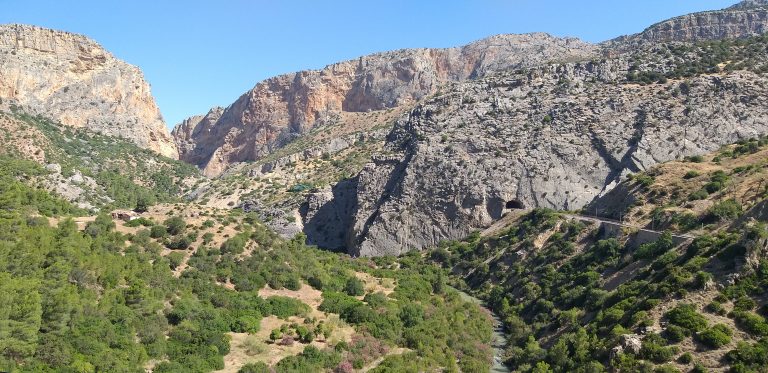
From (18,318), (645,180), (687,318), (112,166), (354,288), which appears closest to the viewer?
(18,318)

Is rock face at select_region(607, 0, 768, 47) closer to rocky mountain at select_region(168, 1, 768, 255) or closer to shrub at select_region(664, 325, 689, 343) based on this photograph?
rocky mountain at select_region(168, 1, 768, 255)

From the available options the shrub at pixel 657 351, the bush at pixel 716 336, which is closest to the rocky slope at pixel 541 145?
the bush at pixel 716 336

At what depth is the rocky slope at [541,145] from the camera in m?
64.0

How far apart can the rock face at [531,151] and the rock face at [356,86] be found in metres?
50.9

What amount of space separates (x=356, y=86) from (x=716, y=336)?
12223 cm

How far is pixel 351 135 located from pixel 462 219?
5279 cm

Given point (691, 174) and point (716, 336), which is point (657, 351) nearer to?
point (716, 336)

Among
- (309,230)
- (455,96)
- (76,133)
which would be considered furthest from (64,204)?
(76,133)

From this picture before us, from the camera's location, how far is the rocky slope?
6400 centimetres

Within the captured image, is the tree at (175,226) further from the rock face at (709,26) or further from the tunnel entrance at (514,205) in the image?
the rock face at (709,26)

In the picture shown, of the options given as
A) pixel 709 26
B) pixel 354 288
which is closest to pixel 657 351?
pixel 354 288

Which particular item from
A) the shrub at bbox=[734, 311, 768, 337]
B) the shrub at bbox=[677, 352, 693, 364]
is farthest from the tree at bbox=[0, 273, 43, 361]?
the shrub at bbox=[734, 311, 768, 337]

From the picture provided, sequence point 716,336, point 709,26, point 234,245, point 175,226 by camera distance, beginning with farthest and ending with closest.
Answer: point 709,26, point 175,226, point 234,245, point 716,336

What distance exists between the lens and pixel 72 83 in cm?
11475
